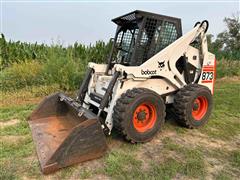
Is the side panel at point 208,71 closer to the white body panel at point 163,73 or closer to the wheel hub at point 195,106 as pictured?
the white body panel at point 163,73

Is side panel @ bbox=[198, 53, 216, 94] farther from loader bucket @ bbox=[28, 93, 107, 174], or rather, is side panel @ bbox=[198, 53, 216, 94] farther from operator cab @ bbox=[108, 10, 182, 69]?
loader bucket @ bbox=[28, 93, 107, 174]

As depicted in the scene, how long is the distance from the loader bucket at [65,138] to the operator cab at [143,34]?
4.37 ft

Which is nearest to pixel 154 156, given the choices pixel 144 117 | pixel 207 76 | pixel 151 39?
pixel 144 117

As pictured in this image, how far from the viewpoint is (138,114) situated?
11.0ft

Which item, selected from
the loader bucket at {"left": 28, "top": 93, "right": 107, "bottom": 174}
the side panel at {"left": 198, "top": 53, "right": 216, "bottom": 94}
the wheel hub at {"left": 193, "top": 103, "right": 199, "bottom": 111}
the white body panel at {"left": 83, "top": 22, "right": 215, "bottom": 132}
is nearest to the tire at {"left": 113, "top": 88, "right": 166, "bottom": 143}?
the white body panel at {"left": 83, "top": 22, "right": 215, "bottom": 132}

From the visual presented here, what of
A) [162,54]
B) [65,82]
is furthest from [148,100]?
[65,82]

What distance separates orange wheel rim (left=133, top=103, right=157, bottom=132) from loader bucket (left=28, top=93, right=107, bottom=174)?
2.21ft

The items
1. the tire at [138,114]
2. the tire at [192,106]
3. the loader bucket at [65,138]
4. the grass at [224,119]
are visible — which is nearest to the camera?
the loader bucket at [65,138]

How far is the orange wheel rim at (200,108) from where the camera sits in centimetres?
409

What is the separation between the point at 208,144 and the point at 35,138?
2.72 metres

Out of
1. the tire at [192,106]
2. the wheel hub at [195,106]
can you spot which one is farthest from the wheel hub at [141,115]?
the wheel hub at [195,106]

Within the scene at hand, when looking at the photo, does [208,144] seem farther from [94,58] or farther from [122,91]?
[94,58]

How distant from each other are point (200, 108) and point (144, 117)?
146 cm

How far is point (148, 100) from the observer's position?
3340 mm
